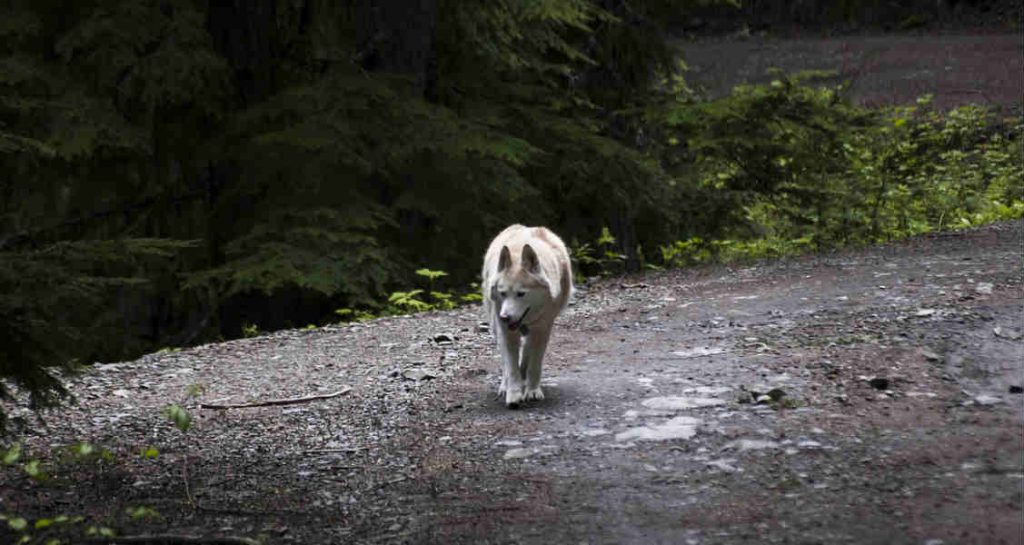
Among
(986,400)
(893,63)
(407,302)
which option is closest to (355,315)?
(407,302)

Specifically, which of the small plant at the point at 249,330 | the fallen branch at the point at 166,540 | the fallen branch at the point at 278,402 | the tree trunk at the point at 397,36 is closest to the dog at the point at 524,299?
the fallen branch at the point at 278,402

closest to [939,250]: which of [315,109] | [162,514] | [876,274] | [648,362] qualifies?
[876,274]

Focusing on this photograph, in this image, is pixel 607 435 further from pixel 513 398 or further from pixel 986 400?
pixel 986 400

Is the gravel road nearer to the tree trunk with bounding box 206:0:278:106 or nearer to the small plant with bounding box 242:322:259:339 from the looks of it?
the tree trunk with bounding box 206:0:278:106

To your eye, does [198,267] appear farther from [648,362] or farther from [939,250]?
[939,250]

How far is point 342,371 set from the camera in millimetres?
8133

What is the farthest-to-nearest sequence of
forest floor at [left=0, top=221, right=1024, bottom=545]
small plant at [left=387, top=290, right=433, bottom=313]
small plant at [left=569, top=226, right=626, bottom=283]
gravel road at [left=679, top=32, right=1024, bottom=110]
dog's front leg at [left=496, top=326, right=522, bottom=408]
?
gravel road at [left=679, top=32, right=1024, bottom=110] < small plant at [left=569, top=226, right=626, bottom=283] < small plant at [left=387, top=290, right=433, bottom=313] < dog's front leg at [left=496, top=326, right=522, bottom=408] < forest floor at [left=0, top=221, right=1024, bottom=545]

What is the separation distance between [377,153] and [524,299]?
5509 mm

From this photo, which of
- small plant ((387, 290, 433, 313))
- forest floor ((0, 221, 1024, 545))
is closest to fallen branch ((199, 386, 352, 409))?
forest floor ((0, 221, 1024, 545))

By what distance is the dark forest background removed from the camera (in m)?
10.8

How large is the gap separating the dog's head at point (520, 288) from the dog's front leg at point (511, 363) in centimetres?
16

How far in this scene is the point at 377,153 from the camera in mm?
11266

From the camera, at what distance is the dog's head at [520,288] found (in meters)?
6.09

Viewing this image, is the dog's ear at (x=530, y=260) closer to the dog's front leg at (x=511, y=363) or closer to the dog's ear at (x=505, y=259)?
the dog's ear at (x=505, y=259)
